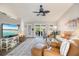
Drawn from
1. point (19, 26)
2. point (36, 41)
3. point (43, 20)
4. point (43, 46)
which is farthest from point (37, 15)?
point (43, 46)

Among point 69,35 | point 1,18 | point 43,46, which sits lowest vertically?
point 43,46

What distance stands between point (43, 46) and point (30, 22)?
2.76 ft

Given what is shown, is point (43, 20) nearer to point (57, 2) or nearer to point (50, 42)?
point (50, 42)

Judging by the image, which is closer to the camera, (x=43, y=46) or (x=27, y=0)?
(x=27, y=0)

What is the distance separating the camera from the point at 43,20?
2.89 metres

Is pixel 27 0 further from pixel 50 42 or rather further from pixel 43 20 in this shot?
pixel 50 42

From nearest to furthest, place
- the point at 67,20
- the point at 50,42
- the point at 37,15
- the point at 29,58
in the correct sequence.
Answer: the point at 29,58 → the point at 37,15 → the point at 67,20 → the point at 50,42

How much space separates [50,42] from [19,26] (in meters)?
1.12

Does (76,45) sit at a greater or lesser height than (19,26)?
lesser

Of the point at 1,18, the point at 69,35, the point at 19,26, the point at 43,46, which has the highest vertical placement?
the point at 1,18

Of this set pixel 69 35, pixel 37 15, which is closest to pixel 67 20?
pixel 69 35

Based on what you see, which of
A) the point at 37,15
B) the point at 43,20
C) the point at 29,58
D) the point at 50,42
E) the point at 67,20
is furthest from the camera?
the point at 50,42

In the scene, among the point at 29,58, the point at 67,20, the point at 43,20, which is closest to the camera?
the point at 29,58

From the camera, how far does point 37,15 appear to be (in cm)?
272
